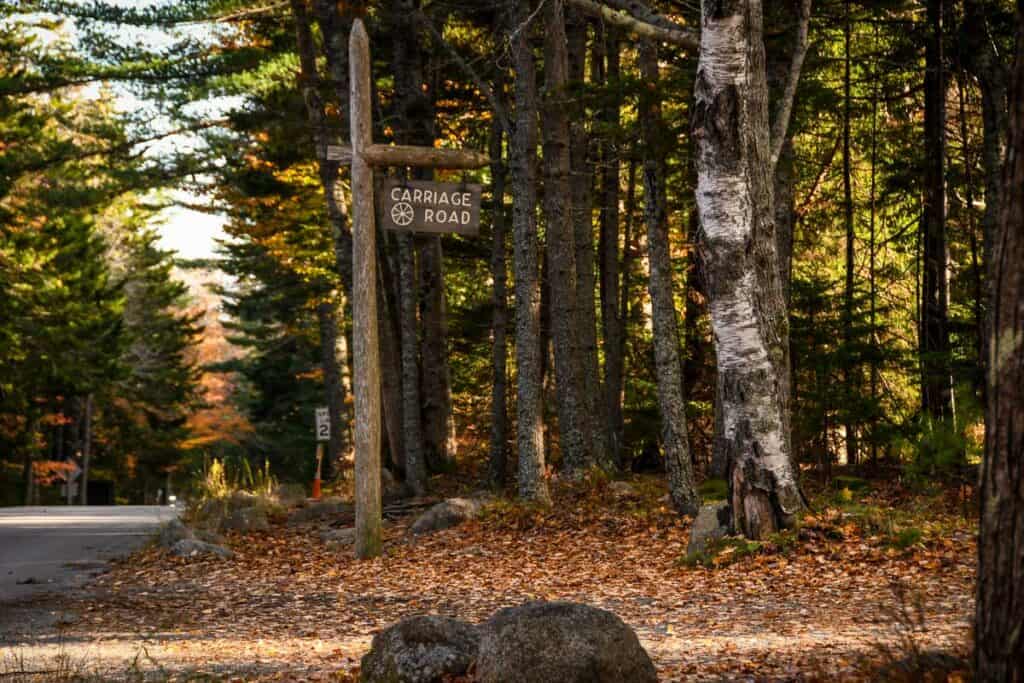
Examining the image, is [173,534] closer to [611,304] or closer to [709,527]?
[709,527]

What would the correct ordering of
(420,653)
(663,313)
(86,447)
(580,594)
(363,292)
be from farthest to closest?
1. (86,447)
2. (663,313)
3. (363,292)
4. (580,594)
5. (420,653)

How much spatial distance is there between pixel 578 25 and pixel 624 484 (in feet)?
28.0

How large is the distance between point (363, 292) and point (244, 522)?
6369mm

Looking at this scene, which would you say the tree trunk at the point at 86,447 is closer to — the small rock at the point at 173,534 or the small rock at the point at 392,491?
the small rock at the point at 392,491

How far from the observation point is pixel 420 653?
6.50 m

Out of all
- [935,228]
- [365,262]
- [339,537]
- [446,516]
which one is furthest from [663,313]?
[935,228]

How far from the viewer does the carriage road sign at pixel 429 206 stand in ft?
42.2

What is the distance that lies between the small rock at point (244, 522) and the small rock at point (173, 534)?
1.13m

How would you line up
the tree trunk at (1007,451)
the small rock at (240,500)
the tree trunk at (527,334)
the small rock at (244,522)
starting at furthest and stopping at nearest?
the small rock at (240,500), the small rock at (244,522), the tree trunk at (527,334), the tree trunk at (1007,451)

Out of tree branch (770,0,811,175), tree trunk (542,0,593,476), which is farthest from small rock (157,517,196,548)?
tree branch (770,0,811,175)

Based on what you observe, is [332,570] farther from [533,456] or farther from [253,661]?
[253,661]

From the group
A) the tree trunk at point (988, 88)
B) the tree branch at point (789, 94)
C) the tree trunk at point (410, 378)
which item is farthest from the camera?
the tree trunk at point (410, 378)

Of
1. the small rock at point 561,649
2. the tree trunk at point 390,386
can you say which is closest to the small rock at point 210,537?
the tree trunk at point 390,386

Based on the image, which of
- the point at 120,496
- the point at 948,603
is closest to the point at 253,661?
the point at 948,603
